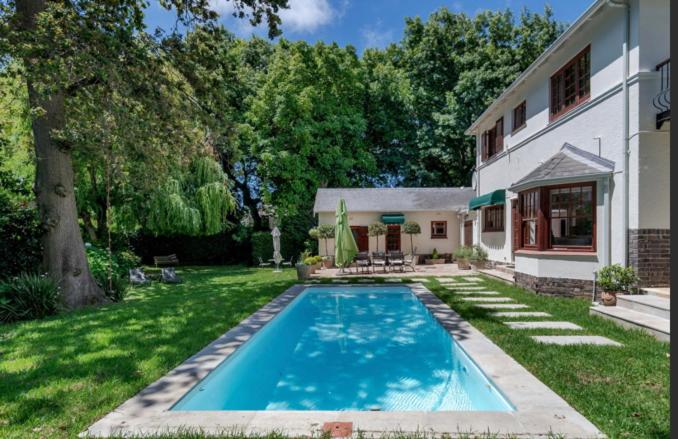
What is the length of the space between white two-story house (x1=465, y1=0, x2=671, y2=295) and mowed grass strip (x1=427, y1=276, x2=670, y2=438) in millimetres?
2487

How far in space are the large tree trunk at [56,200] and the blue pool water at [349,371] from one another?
6.22 meters

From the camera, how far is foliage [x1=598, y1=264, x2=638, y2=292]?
879 cm

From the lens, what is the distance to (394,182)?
35125 millimetres

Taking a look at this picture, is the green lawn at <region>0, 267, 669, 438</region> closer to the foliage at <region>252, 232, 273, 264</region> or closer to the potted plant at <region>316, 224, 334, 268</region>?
the potted plant at <region>316, 224, 334, 268</region>

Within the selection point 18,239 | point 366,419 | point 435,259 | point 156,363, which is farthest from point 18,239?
point 435,259

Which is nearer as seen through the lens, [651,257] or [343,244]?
[651,257]

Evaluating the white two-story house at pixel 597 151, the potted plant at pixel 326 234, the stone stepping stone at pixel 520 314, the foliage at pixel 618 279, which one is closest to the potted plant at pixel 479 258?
the white two-story house at pixel 597 151

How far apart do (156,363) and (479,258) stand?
1616cm

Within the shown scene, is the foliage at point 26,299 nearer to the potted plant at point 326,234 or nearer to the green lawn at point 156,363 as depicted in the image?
the green lawn at point 156,363

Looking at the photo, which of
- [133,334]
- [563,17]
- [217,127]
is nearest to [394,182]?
[563,17]

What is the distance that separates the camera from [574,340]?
21.7ft

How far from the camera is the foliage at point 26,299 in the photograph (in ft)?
29.5

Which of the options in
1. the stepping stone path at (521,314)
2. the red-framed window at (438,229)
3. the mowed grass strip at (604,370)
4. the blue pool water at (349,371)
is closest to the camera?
the mowed grass strip at (604,370)

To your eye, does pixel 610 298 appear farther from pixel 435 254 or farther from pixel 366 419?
pixel 435 254
